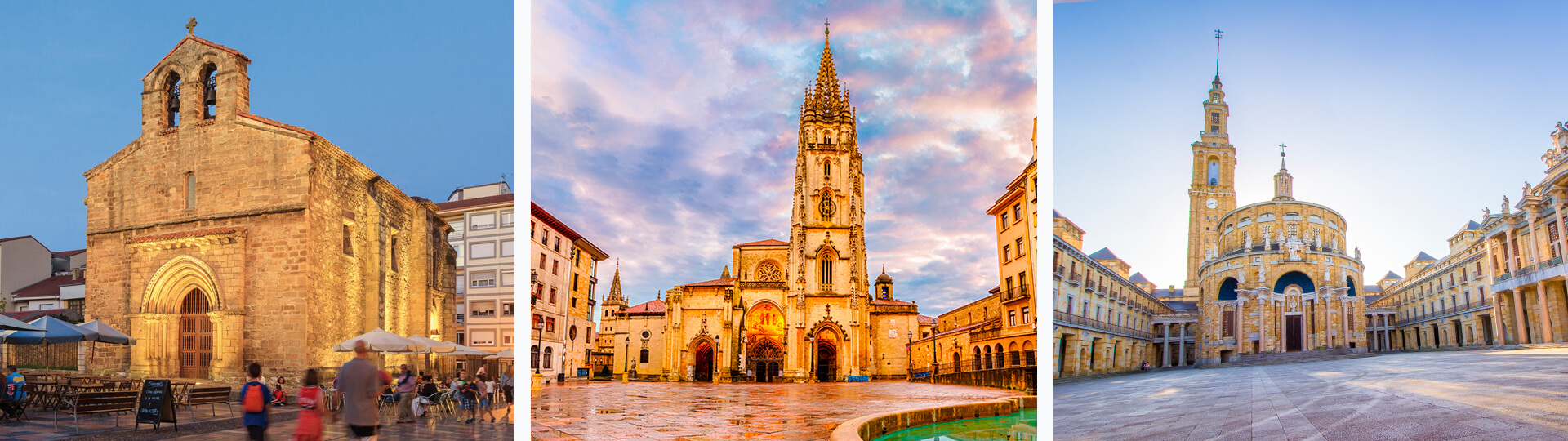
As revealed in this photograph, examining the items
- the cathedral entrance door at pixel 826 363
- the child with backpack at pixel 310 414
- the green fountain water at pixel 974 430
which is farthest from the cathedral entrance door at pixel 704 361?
the child with backpack at pixel 310 414

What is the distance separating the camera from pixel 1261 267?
11.2 m

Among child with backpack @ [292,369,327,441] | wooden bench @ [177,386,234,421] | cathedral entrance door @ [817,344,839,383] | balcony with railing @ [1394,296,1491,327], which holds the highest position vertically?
balcony with railing @ [1394,296,1491,327]

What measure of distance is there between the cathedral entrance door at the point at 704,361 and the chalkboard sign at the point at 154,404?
20.8 m

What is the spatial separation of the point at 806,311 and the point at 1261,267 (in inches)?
646

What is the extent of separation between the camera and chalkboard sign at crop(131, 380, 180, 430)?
227 inches

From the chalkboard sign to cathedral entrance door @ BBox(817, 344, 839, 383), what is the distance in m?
20.8

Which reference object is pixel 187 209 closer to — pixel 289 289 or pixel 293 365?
pixel 289 289

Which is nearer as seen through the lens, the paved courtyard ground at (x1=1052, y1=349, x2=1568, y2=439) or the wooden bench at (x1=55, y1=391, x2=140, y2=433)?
the paved courtyard ground at (x1=1052, y1=349, x2=1568, y2=439)

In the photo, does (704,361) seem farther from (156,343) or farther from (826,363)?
(156,343)

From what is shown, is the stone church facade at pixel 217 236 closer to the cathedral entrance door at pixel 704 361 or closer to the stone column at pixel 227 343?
the stone column at pixel 227 343

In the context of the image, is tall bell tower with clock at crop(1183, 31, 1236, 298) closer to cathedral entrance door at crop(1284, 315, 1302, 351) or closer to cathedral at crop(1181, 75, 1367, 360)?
cathedral at crop(1181, 75, 1367, 360)

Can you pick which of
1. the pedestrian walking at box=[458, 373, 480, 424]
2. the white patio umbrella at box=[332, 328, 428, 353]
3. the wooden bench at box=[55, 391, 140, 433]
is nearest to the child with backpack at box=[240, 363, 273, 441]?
the wooden bench at box=[55, 391, 140, 433]

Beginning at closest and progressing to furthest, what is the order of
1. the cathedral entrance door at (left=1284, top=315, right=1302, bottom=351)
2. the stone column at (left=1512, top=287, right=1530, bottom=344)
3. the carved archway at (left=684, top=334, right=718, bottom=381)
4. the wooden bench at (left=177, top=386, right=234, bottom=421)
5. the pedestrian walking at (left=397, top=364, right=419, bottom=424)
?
the wooden bench at (left=177, top=386, right=234, bottom=421) → the pedestrian walking at (left=397, top=364, right=419, bottom=424) → the stone column at (left=1512, top=287, right=1530, bottom=344) → the cathedral entrance door at (left=1284, top=315, right=1302, bottom=351) → the carved archway at (left=684, top=334, right=718, bottom=381)

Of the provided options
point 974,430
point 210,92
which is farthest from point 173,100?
point 974,430
